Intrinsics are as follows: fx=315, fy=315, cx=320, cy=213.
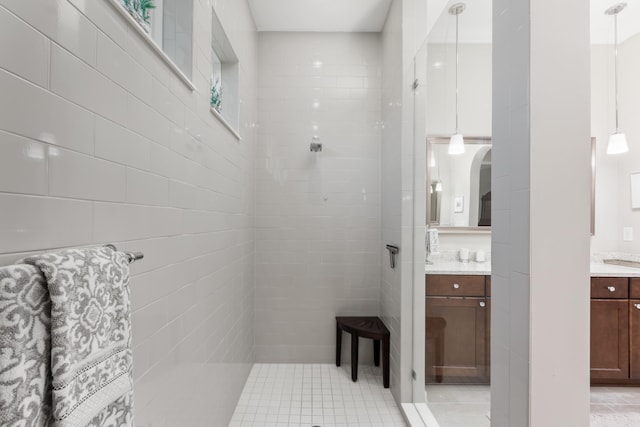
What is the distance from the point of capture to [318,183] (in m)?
2.87

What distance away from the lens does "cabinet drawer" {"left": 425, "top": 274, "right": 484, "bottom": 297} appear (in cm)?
151

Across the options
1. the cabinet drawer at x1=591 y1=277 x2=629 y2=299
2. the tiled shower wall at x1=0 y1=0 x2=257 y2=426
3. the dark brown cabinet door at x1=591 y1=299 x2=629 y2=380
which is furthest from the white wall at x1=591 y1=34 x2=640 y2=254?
the tiled shower wall at x1=0 y1=0 x2=257 y2=426

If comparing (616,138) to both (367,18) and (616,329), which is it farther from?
(367,18)

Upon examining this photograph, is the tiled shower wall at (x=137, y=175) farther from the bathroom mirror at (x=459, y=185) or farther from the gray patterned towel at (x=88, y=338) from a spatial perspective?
the bathroom mirror at (x=459, y=185)

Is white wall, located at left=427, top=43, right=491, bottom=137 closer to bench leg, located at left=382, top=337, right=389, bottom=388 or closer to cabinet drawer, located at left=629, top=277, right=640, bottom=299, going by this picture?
bench leg, located at left=382, top=337, right=389, bottom=388

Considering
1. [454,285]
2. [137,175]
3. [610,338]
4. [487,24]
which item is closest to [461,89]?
[487,24]

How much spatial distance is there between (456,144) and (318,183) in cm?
144

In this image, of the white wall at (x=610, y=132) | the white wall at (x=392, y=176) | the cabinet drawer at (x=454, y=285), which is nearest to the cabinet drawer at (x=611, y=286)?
the white wall at (x=610, y=132)

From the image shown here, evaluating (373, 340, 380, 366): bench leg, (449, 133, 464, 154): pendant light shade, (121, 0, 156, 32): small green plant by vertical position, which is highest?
(121, 0, 156, 32): small green plant

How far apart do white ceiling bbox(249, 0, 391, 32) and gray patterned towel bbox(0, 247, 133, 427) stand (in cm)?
251

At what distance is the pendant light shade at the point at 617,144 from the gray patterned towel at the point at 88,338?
236cm

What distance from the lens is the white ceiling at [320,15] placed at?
2482 millimetres

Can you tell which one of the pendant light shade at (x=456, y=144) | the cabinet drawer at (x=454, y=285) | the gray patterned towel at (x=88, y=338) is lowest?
the cabinet drawer at (x=454, y=285)

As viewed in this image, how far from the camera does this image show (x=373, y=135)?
288 centimetres
